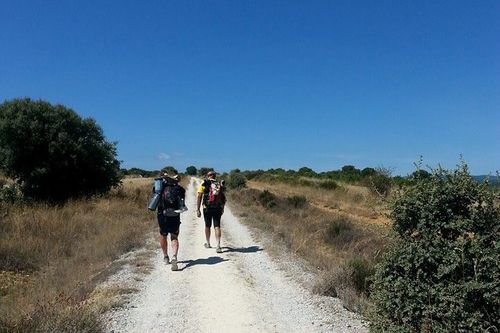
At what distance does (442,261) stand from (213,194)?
823cm

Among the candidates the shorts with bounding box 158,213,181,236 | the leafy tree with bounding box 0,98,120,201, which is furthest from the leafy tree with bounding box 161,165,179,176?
the leafy tree with bounding box 0,98,120,201

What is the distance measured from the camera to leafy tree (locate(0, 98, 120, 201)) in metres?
22.8

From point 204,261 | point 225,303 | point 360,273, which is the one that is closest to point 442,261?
point 360,273

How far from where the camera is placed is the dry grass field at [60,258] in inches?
229

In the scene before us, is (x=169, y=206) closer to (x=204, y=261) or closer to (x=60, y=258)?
(x=204, y=261)

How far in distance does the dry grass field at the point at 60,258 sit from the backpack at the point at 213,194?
108 inches

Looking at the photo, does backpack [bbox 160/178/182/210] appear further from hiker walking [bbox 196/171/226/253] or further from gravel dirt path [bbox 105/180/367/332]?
hiker walking [bbox 196/171/226/253]

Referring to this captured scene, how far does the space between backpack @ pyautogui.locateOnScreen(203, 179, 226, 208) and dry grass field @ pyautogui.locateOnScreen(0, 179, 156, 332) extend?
9.02ft

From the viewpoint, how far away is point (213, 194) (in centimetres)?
1234

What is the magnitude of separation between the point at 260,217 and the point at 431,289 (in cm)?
1651

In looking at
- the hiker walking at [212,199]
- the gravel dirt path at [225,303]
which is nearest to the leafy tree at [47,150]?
the hiker walking at [212,199]

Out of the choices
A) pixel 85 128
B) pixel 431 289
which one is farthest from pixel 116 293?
pixel 85 128

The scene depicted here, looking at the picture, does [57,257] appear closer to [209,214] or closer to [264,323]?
[209,214]

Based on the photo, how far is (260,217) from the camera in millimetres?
21125
